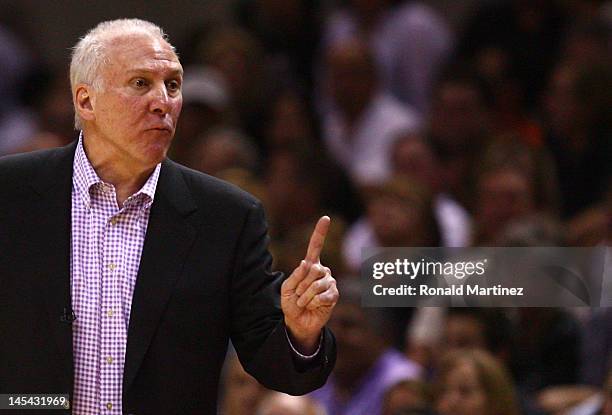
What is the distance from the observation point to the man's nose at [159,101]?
9.90 feet

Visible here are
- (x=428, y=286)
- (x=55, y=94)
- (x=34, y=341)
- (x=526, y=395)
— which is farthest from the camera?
(x=55, y=94)

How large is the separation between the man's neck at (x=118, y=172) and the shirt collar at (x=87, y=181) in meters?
0.02

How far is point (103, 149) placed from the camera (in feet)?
10.2

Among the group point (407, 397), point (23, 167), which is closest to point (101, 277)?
point (23, 167)

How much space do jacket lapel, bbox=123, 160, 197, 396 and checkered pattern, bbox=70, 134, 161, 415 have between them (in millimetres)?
27

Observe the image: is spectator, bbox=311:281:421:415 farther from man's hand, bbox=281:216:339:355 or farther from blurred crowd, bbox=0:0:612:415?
man's hand, bbox=281:216:339:355

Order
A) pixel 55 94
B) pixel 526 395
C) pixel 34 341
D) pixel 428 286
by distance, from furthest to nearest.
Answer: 1. pixel 55 94
2. pixel 526 395
3. pixel 428 286
4. pixel 34 341

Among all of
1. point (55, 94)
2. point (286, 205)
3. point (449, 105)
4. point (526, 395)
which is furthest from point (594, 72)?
point (55, 94)

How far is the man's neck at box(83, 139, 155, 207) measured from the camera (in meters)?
3.10

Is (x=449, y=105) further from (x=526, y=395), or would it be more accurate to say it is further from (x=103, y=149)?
(x=103, y=149)

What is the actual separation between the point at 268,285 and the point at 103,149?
1.56 ft

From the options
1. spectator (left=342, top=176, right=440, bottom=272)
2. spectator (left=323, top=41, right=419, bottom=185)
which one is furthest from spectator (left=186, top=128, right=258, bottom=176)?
spectator (left=342, top=176, right=440, bottom=272)

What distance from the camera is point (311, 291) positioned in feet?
9.50

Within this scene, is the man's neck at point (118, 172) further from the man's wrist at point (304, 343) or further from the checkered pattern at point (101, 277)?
the man's wrist at point (304, 343)
